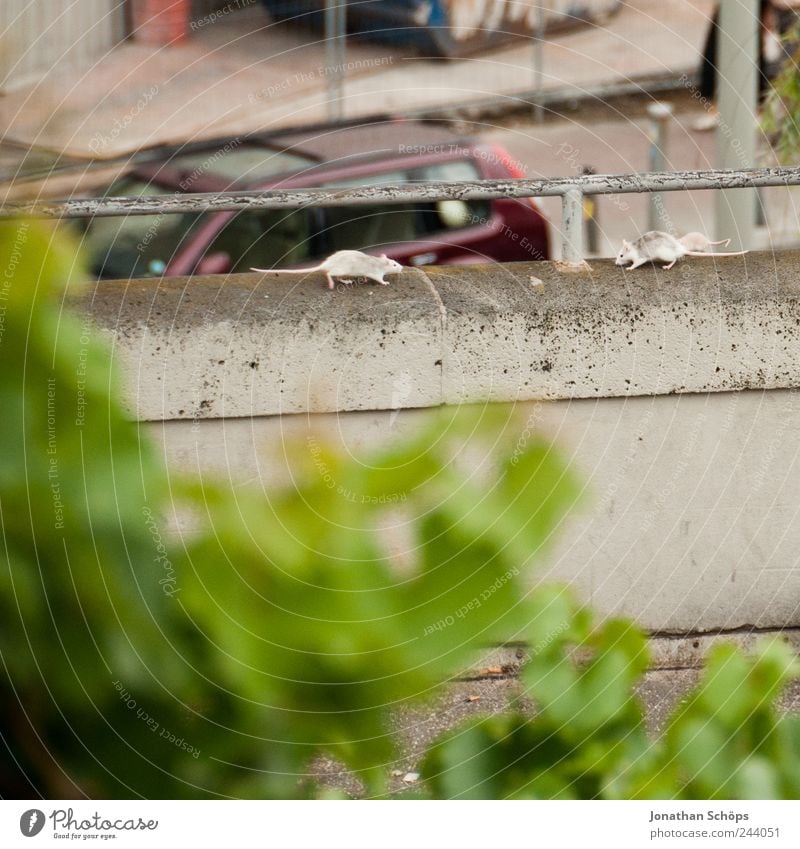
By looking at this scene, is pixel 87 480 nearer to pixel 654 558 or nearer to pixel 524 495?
pixel 524 495

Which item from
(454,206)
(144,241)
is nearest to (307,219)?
(144,241)

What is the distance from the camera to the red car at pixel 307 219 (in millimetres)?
4336

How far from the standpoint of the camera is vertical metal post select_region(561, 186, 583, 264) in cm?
277

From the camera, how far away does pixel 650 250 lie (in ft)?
8.91

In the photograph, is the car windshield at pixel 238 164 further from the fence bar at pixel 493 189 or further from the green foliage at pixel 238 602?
the green foliage at pixel 238 602

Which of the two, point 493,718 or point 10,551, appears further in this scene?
point 493,718

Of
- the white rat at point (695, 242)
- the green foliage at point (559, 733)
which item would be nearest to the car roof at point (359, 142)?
the white rat at point (695, 242)

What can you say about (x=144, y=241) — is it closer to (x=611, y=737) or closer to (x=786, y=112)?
(x=786, y=112)

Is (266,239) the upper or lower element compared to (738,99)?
lower

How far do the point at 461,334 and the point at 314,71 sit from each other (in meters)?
7.18

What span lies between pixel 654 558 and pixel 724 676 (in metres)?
2.56

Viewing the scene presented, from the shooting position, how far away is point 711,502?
301 centimetres
